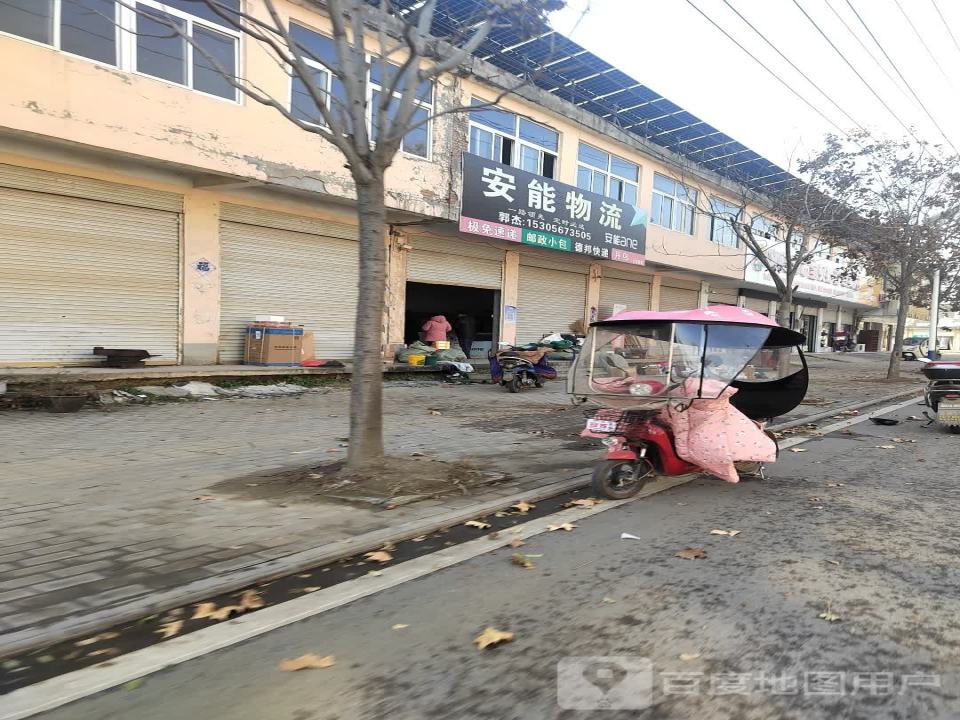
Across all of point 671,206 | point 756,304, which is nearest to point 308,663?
point 671,206

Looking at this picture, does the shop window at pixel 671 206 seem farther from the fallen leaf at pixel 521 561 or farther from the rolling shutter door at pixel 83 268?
the fallen leaf at pixel 521 561

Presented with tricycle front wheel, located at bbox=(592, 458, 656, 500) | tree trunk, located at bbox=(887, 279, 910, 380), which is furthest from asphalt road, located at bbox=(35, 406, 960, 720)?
tree trunk, located at bbox=(887, 279, 910, 380)

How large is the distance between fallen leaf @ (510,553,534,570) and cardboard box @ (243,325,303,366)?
387 inches

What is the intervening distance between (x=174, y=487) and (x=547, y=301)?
15.9 m

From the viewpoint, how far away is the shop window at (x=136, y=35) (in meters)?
9.50

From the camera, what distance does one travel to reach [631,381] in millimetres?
6289

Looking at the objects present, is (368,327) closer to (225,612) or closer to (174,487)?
(174,487)

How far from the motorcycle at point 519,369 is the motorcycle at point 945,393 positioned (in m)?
7.30

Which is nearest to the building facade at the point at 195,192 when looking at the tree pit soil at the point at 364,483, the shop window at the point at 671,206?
the tree pit soil at the point at 364,483

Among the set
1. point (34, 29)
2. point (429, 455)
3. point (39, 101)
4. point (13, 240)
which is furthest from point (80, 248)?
point (429, 455)

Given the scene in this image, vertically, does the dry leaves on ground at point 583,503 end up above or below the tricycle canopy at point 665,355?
below

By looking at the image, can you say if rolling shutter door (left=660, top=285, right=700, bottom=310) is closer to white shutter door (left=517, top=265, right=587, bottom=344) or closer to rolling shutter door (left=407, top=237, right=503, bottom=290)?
white shutter door (left=517, top=265, right=587, bottom=344)

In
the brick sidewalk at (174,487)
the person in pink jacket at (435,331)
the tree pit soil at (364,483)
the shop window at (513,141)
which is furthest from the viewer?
the person in pink jacket at (435,331)

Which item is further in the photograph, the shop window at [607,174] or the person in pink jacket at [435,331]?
the shop window at [607,174]
